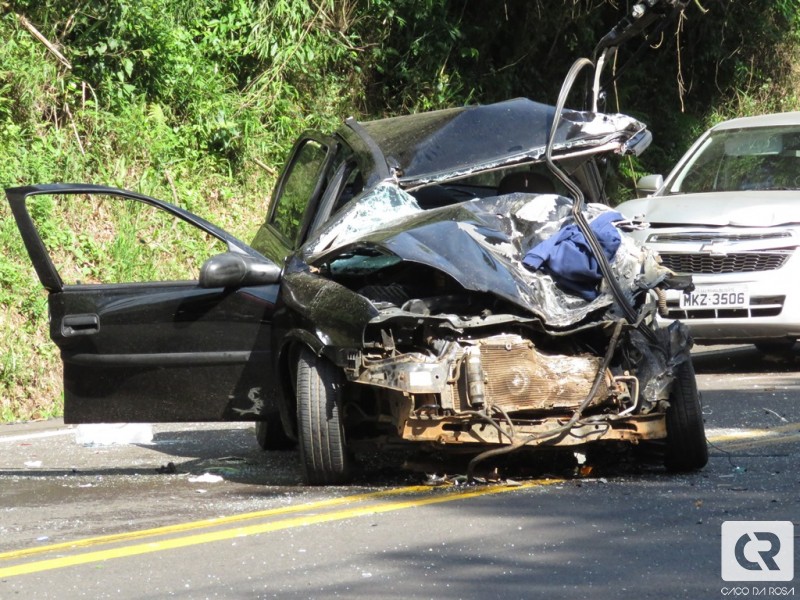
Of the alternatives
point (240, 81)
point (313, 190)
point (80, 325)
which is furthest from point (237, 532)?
point (240, 81)

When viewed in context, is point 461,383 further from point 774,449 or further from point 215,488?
point 774,449

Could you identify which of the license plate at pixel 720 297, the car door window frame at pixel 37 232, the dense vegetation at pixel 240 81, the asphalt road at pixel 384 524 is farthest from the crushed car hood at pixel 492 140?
the dense vegetation at pixel 240 81

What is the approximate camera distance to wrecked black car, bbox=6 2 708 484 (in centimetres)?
597

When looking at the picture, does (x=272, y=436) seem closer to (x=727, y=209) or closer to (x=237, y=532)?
(x=237, y=532)

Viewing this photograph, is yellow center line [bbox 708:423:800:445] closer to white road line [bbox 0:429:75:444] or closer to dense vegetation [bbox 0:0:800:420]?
white road line [bbox 0:429:75:444]

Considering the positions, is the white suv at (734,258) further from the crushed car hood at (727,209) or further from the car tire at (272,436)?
the car tire at (272,436)

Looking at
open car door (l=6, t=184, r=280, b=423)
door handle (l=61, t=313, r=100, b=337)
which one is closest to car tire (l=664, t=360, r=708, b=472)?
open car door (l=6, t=184, r=280, b=423)

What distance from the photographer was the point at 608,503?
5.75 meters

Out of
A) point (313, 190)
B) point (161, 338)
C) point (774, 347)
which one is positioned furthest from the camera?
point (774, 347)

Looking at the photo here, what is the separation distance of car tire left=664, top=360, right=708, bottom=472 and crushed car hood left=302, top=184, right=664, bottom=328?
49 centimetres

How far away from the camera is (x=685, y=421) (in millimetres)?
6273

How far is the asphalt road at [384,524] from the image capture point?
4562 millimetres

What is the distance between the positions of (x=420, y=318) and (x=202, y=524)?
1280 millimetres

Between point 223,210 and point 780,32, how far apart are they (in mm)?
9653
